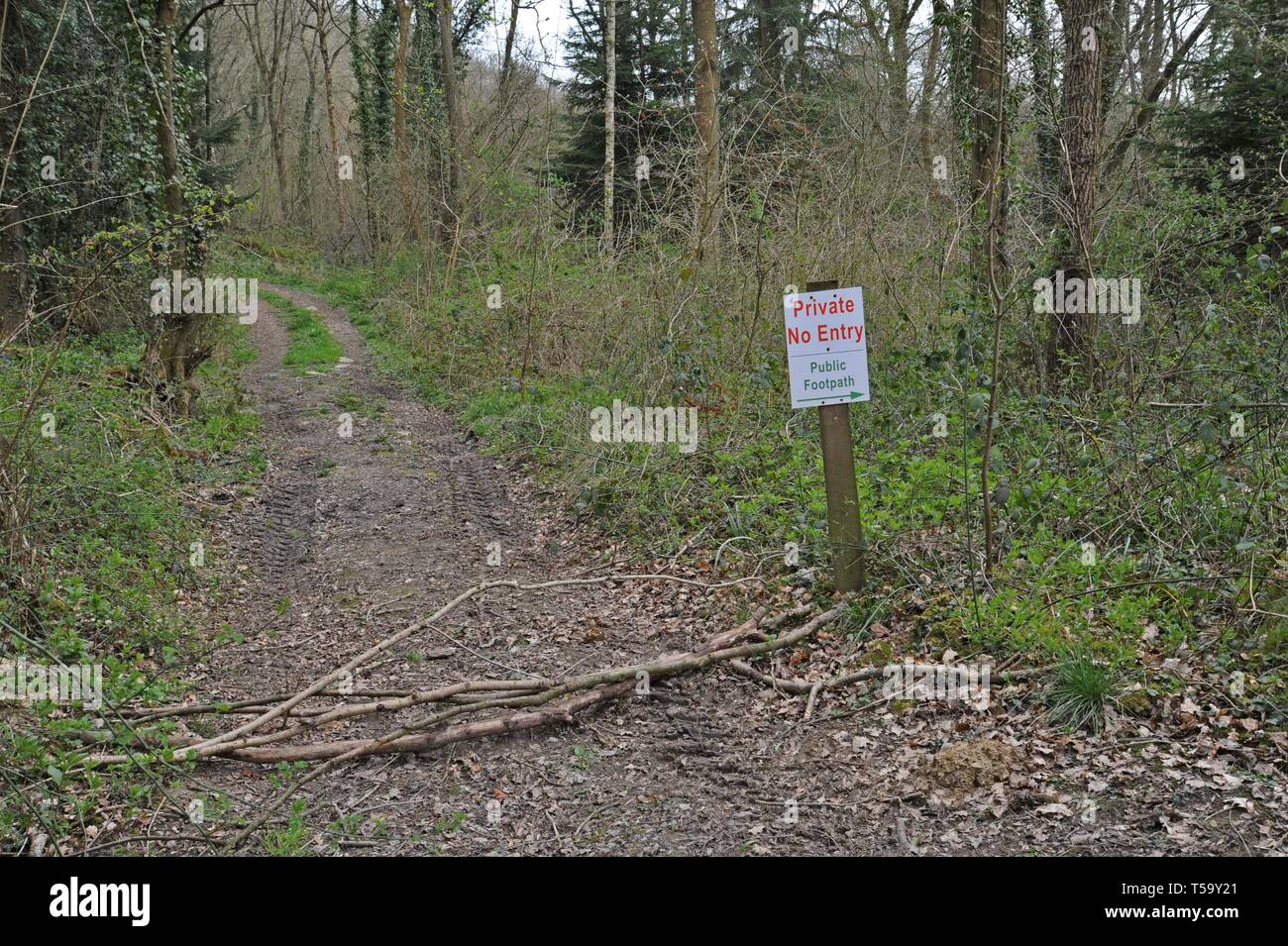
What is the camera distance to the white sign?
5273 millimetres

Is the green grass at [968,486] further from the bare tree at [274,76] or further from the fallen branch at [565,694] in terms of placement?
the bare tree at [274,76]

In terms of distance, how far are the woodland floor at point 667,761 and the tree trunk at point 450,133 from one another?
35.9 feet

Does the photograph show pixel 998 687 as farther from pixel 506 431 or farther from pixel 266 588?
pixel 506 431

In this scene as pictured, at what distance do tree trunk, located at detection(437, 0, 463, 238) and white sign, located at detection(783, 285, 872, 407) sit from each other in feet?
39.4

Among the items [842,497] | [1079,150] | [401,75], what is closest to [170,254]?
[842,497]

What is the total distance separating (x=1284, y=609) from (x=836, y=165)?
668cm

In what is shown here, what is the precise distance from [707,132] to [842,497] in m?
7.68

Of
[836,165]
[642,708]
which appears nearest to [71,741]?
[642,708]

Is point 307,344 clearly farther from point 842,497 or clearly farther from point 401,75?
point 842,497

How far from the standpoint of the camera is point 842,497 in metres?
5.59

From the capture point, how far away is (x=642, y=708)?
514 cm

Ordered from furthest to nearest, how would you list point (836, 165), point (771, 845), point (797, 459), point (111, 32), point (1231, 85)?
point (111, 32) → point (1231, 85) → point (836, 165) → point (797, 459) → point (771, 845)

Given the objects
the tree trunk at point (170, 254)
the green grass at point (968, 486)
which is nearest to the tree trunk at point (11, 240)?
the tree trunk at point (170, 254)

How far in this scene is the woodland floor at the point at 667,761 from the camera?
373cm
